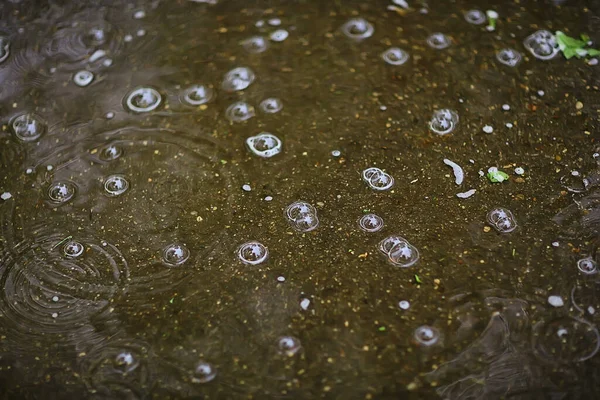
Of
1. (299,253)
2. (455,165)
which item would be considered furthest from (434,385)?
(455,165)

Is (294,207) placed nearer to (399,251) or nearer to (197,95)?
(399,251)

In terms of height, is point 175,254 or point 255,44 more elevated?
point 255,44

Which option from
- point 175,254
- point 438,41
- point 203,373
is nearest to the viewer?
point 203,373

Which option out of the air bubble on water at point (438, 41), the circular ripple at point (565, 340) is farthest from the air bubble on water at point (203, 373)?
the air bubble on water at point (438, 41)

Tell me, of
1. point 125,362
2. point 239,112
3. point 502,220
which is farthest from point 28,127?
point 502,220

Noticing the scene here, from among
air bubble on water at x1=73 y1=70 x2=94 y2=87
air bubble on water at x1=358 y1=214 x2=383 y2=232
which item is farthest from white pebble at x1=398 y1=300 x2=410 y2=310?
air bubble on water at x1=73 y1=70 x2=94 y2=87

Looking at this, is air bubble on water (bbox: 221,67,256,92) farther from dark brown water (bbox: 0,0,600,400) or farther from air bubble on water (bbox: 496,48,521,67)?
air bubble on water (bbox: 496,48,521,67)
